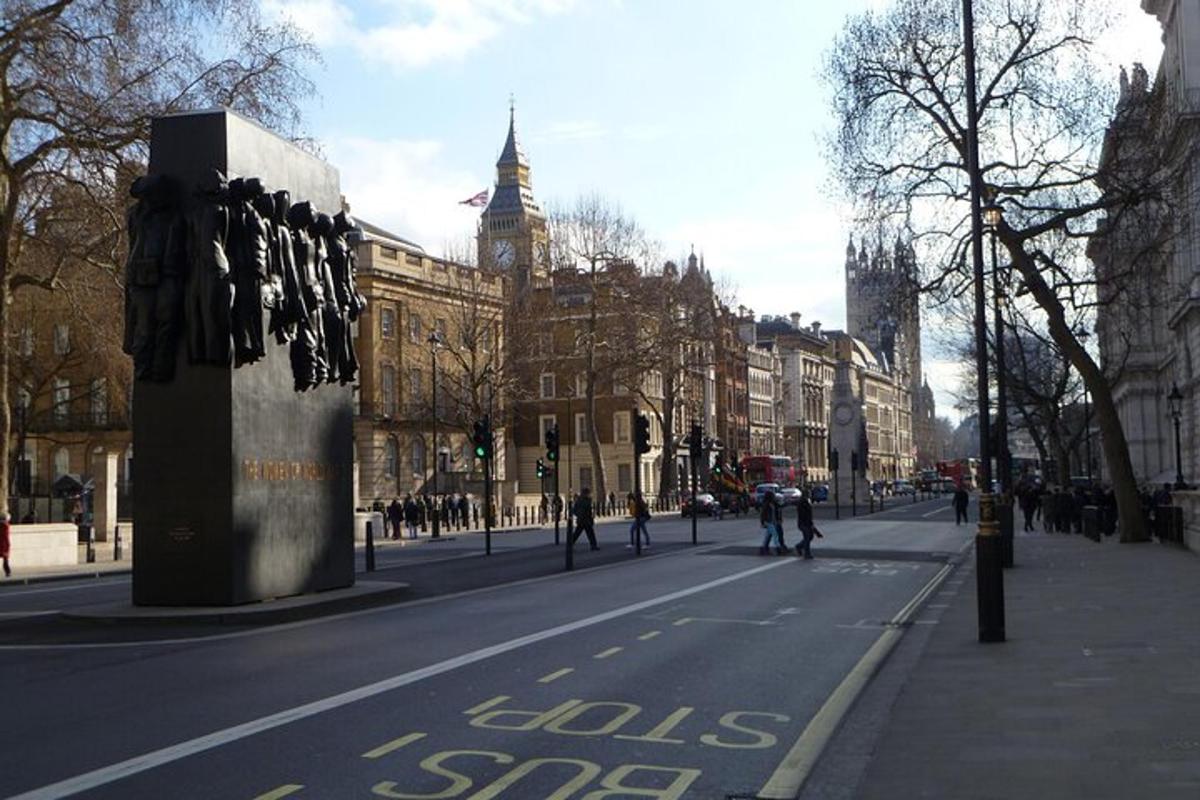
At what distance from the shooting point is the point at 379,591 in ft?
63.3

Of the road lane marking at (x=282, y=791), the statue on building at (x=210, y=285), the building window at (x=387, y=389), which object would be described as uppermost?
the building window at (x=387, y=389)

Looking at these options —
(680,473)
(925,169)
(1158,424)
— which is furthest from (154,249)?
(680,473)

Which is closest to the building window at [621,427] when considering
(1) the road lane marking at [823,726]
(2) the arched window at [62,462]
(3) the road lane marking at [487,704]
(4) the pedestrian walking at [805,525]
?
(2) the arched window at [62,462]

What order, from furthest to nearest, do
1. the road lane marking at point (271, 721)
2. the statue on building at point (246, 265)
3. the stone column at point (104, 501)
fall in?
the stone column at point (104, 501), the statue on building at point (246, 265), the road lane marking at point (271, 721)

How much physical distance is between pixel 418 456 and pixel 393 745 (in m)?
69.6

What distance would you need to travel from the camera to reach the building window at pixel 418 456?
76.7 m

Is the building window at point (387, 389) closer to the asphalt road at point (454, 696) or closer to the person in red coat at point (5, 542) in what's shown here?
the person in red coat at point (5, 542)

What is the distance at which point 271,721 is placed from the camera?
9117 mm

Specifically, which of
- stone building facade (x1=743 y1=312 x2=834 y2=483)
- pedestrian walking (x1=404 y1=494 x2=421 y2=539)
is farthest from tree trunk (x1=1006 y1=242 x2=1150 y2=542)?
stone building facade (x1=743 y1=312 x2=834 y2=483)

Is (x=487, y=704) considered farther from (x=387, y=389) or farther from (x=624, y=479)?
(x=624, y=479)

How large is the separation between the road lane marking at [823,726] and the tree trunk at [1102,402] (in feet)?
72.8

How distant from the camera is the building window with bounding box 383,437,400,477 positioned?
244 ft

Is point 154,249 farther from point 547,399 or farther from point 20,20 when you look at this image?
point 547,399

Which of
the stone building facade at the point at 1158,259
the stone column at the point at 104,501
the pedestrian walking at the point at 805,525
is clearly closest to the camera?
the pedestrian walking at the point at 805,525
